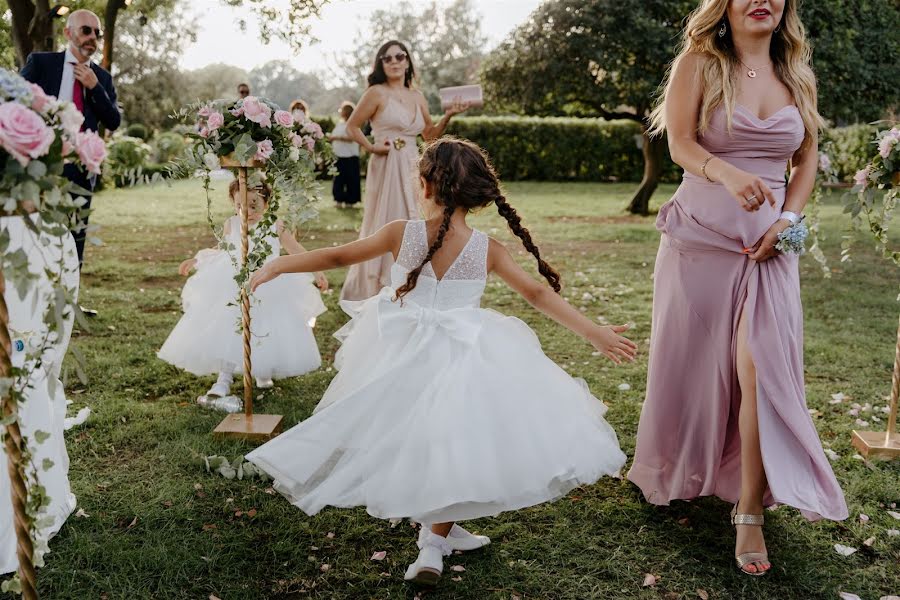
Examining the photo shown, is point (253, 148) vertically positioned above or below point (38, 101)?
below

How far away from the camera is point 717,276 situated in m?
3.36

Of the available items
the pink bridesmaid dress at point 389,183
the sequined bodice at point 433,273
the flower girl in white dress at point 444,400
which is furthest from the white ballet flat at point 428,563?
the pink bridesmaid dress at point 389,183

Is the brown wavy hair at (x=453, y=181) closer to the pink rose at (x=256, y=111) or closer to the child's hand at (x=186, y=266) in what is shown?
the pink rose at (x=256, y=111)

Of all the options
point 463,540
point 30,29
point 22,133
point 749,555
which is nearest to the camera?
point 22,133

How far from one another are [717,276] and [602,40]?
448 inches

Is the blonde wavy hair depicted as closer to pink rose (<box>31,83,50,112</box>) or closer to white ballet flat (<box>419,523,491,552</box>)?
white ballet flat (<box>419,523,491,552</box>)

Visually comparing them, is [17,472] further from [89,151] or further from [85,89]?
[85,89]

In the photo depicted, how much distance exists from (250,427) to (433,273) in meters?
1.66

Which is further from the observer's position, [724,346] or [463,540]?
[724,346]

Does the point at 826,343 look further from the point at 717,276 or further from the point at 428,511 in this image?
the point at 428,511

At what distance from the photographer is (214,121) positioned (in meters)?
4.02

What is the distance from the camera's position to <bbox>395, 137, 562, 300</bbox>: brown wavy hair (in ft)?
10.3

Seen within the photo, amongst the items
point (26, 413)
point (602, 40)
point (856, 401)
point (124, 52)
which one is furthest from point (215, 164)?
point (124, 52)

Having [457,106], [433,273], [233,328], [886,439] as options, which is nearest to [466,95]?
[457,106]
